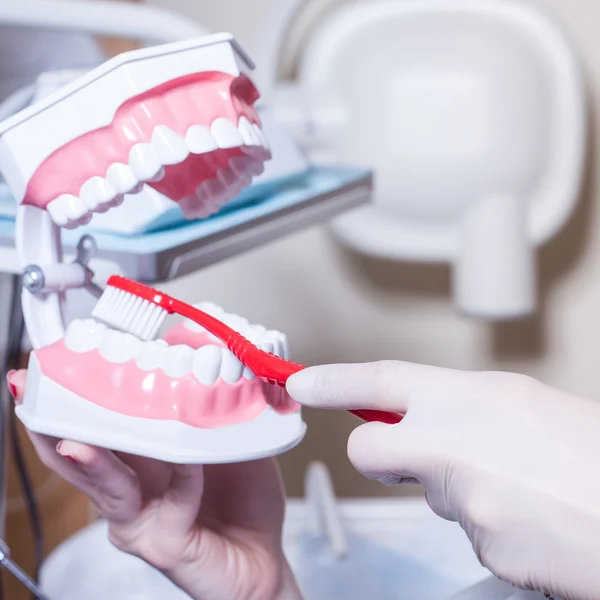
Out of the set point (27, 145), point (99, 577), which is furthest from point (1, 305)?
point (27, 145)

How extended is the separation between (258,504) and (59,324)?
24cm

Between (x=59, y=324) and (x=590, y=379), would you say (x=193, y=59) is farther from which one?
(x=590, y=379)

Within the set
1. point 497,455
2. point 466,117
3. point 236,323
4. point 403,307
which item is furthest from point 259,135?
point 403,307

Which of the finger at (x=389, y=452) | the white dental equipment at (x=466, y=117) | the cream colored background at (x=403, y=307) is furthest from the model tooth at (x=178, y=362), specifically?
the cream colored background at (x=403, y=307)

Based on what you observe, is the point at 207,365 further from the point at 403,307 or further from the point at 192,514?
the point at 403,307

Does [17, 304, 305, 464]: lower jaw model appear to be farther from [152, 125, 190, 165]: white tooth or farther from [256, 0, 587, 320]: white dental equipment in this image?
[256, 0, 587, 320]: white dental equipment

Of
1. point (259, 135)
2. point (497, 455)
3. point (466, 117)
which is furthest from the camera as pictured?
point (466, 117)

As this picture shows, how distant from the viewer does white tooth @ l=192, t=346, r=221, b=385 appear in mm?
470

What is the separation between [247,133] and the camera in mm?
495

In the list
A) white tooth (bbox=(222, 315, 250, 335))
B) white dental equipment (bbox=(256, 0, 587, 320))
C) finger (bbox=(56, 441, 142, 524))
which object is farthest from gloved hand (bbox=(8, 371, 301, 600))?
white dental equipment (bbox=(256, 0, 587, 320))

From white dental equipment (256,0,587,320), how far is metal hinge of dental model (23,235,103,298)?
65 centimetres

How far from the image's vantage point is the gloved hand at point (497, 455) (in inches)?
15.5

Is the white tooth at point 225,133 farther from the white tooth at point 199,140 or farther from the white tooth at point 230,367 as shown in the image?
the white tooth at point 230,367

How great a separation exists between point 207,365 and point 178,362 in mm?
16
